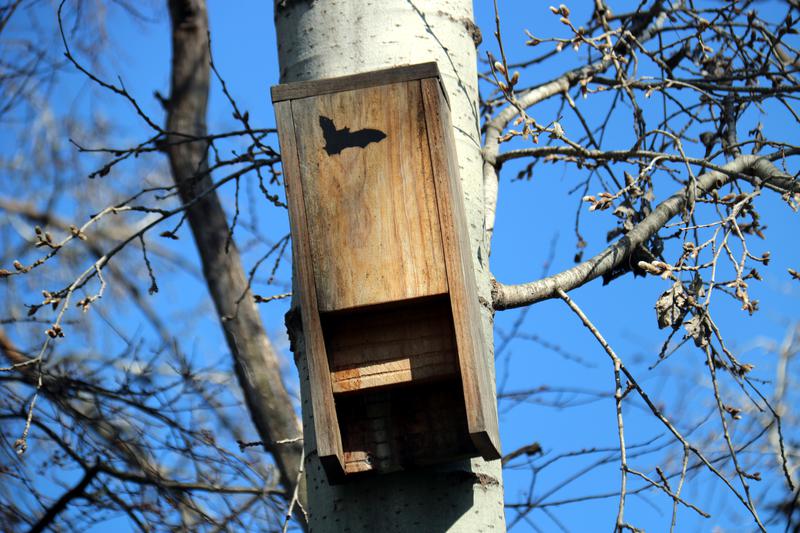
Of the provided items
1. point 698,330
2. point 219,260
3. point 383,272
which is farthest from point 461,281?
point 219,260

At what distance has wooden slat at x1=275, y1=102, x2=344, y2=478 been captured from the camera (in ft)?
5.86

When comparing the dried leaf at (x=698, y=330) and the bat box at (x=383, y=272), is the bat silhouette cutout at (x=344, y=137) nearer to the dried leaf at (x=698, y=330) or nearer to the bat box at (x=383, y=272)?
the bat box at (x=383, y=272)

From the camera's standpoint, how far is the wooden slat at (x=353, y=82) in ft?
6.50

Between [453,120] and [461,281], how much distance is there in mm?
494

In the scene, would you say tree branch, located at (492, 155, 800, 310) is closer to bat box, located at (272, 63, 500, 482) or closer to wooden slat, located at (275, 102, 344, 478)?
bat box, located at (272, 63, 500, 482)

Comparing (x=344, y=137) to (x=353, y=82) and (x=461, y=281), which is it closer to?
(x=353, y=82)

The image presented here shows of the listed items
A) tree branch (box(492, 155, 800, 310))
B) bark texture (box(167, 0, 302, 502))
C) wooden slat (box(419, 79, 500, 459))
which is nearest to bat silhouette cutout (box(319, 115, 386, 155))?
wooden slat (box(419, 79, 500, 459))

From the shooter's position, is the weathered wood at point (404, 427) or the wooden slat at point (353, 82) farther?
the wooden slat at point (353, 82)

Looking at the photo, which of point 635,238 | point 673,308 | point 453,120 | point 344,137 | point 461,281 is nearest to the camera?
point 461,281

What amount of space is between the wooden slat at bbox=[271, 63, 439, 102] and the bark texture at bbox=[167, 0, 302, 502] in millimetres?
2391

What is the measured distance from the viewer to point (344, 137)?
6.50 feet

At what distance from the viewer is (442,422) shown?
189cm

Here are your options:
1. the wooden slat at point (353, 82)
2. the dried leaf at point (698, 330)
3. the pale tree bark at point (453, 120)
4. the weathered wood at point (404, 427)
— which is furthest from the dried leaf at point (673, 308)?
the wooden slat at point (353, 82)

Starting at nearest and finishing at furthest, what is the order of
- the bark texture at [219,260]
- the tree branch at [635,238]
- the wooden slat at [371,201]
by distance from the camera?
the wooden slat at [371,201], the tree branch at [635,238], the bark texture at [219,260]
